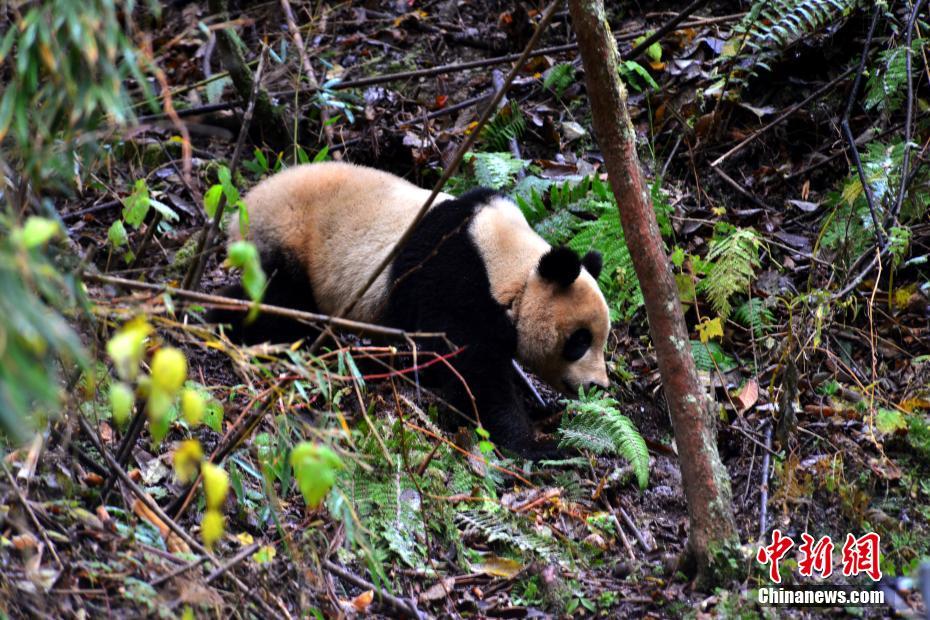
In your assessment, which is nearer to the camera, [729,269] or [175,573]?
[175,573]

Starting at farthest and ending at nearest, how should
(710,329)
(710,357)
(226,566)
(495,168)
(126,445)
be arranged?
(495,168), (710,357), (710,329), (126,445), (226,566)

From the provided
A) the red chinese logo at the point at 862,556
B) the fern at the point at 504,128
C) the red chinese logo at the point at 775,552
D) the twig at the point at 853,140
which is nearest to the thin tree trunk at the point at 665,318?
the red chinese logo at the point at 775,552

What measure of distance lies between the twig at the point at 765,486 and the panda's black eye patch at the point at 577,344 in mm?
1376

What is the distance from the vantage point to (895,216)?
6066 mm

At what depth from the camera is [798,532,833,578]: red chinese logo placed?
4273 millimetres

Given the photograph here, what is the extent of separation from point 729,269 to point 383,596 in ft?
12.5

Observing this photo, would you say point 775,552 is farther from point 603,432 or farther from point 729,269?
point 729,269

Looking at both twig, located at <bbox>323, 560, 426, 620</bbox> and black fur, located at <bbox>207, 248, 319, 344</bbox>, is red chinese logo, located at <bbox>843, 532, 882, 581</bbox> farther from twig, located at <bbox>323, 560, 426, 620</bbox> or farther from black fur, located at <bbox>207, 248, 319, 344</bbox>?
black fur, located at <bbox>207, 248, 319, 344</bbox>

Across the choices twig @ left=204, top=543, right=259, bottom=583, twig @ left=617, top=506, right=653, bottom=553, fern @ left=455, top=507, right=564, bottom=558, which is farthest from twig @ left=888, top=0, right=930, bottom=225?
twig @ left=204, top=543, right=259, bottom=583

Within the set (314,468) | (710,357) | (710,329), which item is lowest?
(710,357)

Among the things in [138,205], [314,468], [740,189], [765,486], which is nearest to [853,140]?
[740,189]

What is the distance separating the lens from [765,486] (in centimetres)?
481

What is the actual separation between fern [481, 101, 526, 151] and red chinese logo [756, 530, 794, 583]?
4.98 metres

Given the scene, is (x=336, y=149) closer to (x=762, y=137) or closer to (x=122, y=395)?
(x=762, y=137)
